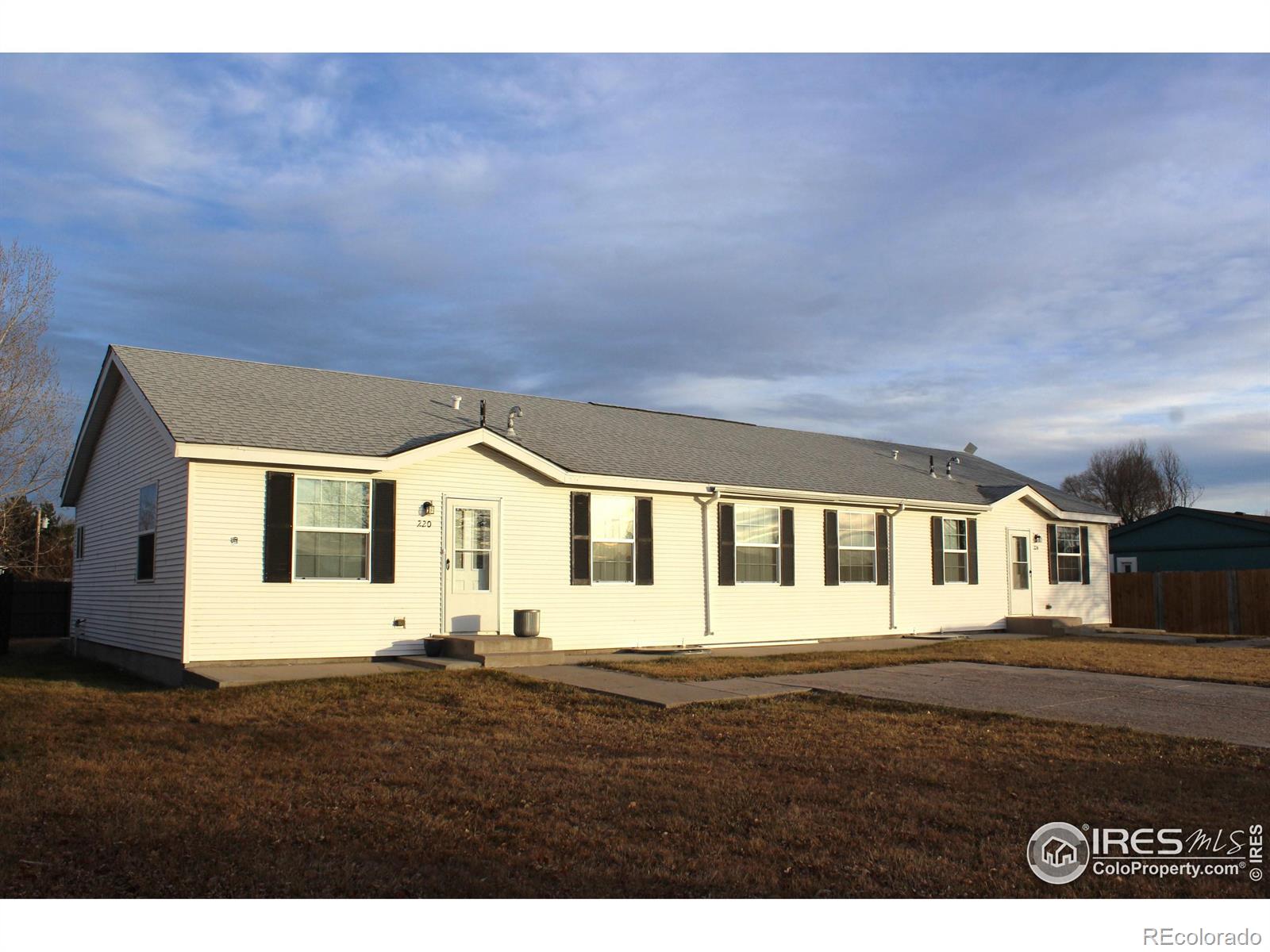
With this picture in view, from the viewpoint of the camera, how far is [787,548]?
1908cm

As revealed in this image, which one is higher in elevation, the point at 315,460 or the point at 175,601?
the point at 315,460

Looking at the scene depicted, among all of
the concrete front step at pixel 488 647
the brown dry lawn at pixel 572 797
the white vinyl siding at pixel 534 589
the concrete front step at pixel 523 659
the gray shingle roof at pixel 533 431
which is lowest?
the brown dry lawn at pixel 572 797

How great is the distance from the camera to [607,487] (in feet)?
54.8

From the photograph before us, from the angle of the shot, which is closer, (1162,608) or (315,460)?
(315,460)

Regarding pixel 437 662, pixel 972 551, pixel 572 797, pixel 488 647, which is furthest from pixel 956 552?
pixel 572 797

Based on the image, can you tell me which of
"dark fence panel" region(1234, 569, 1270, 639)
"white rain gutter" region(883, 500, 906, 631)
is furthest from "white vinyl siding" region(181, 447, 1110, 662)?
"dark fence panel" region(1234, 569, 1270, 639)

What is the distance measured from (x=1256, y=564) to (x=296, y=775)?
1244 inches

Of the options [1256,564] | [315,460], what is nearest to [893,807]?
[315,460]

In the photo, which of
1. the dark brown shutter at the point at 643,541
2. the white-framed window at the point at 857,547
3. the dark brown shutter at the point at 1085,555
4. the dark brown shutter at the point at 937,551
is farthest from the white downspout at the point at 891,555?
the dark brown shutter at the point at 1085,555

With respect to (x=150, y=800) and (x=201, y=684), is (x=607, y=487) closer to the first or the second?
(x=201, y=684)

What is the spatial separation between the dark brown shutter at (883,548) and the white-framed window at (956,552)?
1.87m

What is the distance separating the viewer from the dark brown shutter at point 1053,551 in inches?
950

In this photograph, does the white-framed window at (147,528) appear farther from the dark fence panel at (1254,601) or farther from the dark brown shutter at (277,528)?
the dark fence panel at (1254,601)

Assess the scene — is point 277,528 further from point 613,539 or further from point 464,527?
point 613,539
